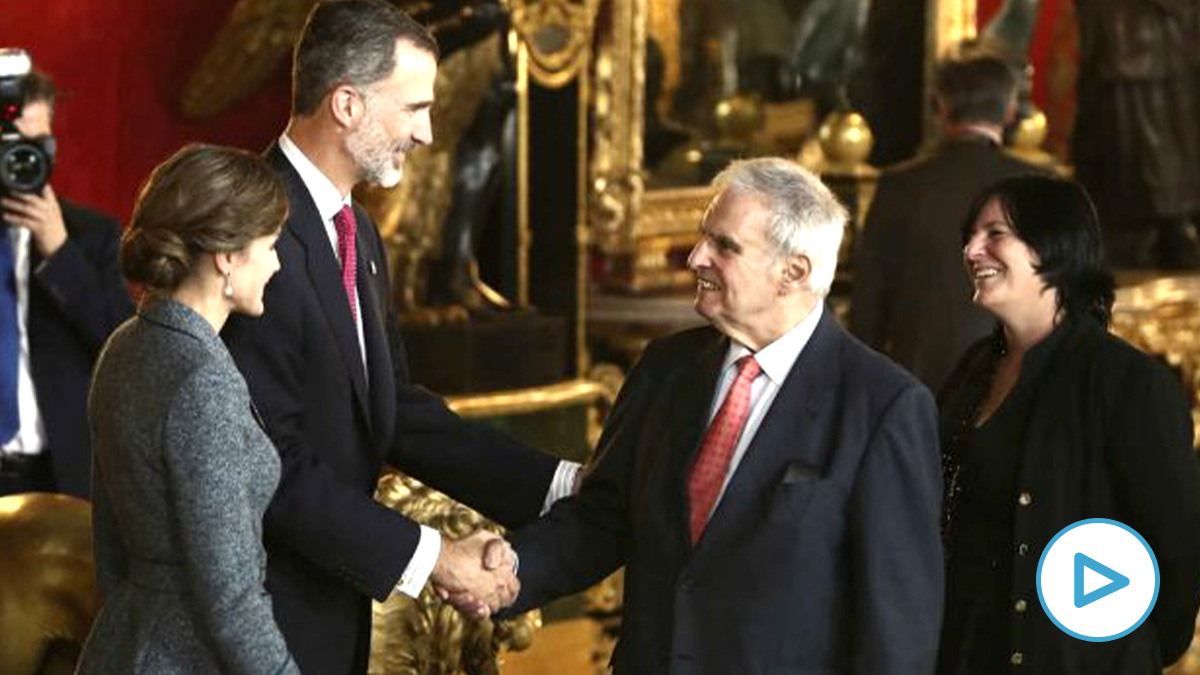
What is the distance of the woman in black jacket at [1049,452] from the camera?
4047 millimetres

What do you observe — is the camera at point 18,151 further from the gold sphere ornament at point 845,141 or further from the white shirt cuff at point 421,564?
the gold sphere ornament at point 845,141

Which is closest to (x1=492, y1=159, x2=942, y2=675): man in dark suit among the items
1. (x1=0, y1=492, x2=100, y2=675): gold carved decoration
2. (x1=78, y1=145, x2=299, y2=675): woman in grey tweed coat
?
(x1=78, y1=145, x2=299, y2=675): woman in grey tweed coat

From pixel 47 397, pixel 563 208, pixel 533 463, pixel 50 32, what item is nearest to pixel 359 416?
pixel 533 463

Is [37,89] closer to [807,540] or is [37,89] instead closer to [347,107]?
[347,107]

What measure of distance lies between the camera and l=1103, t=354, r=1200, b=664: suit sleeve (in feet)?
7.56

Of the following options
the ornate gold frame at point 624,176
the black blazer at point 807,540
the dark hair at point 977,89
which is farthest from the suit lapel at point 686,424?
the ornate gold frame at point 624,176

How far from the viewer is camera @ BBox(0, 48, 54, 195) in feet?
16.6

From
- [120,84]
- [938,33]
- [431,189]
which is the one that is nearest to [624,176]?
[431,189]

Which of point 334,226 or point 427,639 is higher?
point 334,226

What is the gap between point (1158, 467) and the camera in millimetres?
4020

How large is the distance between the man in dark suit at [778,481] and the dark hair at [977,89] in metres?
2.56

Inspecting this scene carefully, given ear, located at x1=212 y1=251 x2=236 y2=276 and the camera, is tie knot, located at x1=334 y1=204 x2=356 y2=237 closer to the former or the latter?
ear, located at x1=212 y1=251 x2=236 y2=276

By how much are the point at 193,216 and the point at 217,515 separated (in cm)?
42

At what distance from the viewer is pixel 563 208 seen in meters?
8.10
